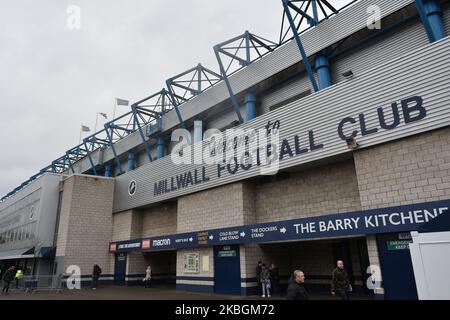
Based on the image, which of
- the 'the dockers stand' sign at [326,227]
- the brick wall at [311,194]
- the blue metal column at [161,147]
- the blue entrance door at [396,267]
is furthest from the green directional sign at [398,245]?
the blue metal column at [161,147]

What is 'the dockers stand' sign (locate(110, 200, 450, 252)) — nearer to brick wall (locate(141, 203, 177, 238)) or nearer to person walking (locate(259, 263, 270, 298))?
person walking (locate(259, 263, 270, 298))

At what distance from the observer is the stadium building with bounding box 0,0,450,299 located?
11539mm

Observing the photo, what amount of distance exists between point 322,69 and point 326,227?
8345 mm

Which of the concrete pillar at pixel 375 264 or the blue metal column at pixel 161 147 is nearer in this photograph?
the concrete pillar at pixel 375 264

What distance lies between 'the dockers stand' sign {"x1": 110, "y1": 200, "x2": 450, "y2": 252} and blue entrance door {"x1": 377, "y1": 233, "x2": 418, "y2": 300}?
416 mm

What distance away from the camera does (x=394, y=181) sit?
1208 cm

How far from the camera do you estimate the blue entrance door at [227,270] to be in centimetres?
1664

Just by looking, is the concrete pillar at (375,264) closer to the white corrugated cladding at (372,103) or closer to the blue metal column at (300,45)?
the white corrugated cladding at (372,103)

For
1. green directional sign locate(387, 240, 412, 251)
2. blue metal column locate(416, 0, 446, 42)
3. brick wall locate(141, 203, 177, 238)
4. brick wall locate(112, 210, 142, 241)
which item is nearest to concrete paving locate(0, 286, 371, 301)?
green directional sign locate(387, 240, 412, 251)

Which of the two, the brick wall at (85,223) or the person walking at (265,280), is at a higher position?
the brick wall at (85,223)

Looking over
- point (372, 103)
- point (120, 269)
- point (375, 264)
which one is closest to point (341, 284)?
point (375, 264)

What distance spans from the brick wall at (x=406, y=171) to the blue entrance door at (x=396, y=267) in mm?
1353
